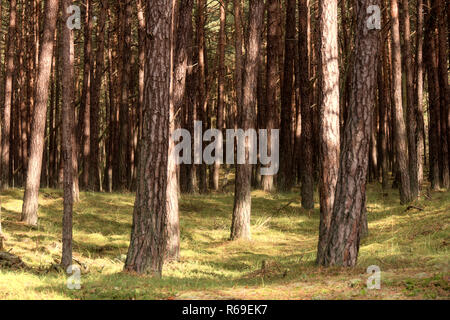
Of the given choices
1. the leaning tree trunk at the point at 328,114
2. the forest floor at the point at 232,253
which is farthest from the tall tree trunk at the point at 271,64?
Result: the leaning tree trunk at the point at 328,114

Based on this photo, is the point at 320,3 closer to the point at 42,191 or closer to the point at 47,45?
the point at 47,45

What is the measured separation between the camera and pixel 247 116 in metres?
14.7

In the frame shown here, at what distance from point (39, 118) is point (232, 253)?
6.71 m

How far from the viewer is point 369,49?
8.77 meters

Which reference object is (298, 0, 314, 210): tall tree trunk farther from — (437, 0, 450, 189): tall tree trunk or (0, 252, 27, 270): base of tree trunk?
(0, 252, 27, 270): base of tree trunk

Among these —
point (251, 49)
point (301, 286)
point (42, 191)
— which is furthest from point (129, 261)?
point (42, 191)

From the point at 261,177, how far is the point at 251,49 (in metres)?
9.22

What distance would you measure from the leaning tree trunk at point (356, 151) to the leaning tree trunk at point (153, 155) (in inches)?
116

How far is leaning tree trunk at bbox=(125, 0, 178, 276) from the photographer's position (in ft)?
29.5

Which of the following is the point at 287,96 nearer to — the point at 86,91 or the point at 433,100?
the point at 433,100

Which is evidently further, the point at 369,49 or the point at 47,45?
the point at 47,45

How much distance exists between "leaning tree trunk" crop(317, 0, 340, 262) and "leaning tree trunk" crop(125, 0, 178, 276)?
10.2 ft

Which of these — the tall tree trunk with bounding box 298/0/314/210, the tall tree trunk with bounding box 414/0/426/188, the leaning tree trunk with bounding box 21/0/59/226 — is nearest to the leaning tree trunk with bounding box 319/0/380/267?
the leaning tree trunk with bounding box 21/0/59/226

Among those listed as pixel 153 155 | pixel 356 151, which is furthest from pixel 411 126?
pixel 153 155
